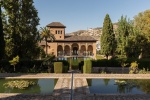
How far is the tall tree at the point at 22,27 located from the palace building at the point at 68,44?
32105 millimetres

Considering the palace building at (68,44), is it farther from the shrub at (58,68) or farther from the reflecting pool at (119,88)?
the reflecting pool at (119,88)

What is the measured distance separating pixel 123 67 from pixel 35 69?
11339mm

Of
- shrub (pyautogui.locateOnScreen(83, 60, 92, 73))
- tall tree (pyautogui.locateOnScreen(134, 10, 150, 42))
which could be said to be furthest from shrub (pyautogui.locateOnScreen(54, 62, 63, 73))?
tall tree (pyautogui.locateOnScreen(134, 10, 150, 42))

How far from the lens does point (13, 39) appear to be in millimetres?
30641

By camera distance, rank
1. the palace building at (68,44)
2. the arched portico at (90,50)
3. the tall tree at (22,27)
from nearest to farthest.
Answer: the tall tree at (22,27), the palace building at (68,44), the arched portico at (90,50)

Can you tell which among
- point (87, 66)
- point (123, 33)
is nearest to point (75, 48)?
point (123, 33)

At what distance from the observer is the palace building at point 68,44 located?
64.7 m

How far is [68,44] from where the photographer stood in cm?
6512

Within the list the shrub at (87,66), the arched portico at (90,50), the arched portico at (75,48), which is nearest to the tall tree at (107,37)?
the arched portico at (90,50)

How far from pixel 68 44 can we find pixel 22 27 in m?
34.8

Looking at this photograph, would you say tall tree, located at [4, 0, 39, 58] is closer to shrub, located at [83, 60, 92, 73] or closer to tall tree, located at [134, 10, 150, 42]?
shrub, located at [83, 60, 92, 73]

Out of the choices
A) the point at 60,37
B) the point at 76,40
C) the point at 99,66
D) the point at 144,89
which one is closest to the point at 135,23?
the point at 76,40

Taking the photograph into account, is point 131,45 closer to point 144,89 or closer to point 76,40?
point 76,40

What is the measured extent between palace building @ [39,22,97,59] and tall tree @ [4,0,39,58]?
3210cm
